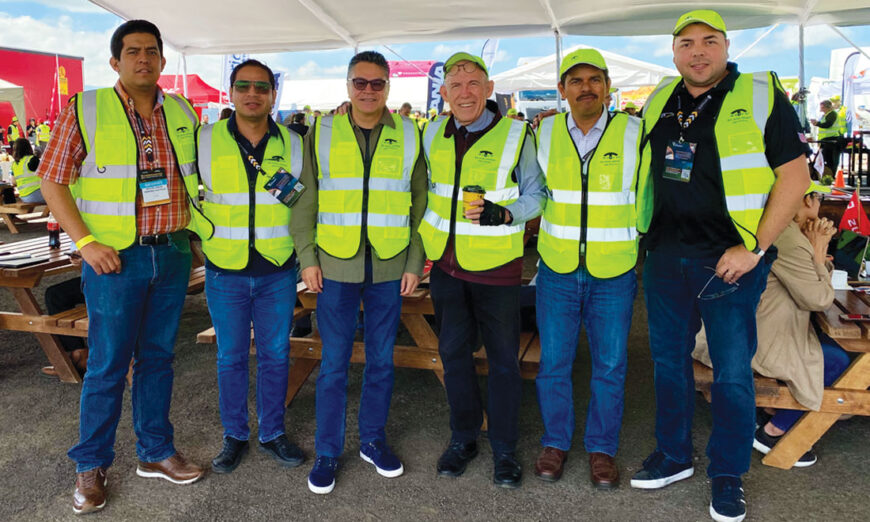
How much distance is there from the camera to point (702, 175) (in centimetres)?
256

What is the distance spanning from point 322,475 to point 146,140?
1653mm

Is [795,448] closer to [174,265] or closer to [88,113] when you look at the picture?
[174,265]

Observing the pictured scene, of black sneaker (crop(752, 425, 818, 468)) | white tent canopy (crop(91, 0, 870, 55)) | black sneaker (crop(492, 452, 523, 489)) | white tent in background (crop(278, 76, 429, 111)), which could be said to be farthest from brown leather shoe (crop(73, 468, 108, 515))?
white tent in background (crop(278, 76, 429, 111))

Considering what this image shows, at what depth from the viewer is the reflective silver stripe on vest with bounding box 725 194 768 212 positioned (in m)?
2.46

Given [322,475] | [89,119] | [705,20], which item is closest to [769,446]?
[705,20]

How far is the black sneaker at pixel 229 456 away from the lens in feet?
9.98

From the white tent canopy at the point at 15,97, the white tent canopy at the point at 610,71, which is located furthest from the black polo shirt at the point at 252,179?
the white tent canopy at the point at 15,97

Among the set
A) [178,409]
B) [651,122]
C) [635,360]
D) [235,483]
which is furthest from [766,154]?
[178,409]

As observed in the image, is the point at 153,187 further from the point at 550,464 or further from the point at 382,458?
the point at 550,464

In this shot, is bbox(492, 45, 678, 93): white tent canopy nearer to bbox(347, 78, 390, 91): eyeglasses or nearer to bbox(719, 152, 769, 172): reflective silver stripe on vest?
bbox(347, 78, 390, 91): eyeglasses

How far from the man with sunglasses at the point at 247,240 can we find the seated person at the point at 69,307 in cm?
179

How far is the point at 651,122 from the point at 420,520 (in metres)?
1.92

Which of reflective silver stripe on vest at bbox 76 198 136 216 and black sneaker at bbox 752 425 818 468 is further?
black sneaker at bbox 752 425 818 468

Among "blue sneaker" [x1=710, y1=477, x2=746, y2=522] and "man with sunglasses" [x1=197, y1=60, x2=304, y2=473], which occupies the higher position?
"man with sunglasses" [x1=197, y1=60, x2=304, y2=473]
